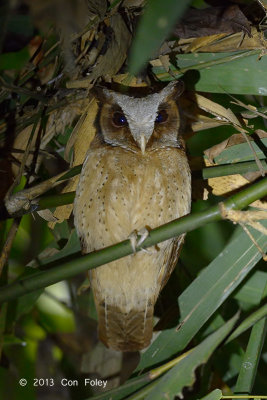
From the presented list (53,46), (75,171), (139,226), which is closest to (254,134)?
(139,226)

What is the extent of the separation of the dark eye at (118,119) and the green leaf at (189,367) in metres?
0.73

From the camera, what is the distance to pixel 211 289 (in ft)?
5.93

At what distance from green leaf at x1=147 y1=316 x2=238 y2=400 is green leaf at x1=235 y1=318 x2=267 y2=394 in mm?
208

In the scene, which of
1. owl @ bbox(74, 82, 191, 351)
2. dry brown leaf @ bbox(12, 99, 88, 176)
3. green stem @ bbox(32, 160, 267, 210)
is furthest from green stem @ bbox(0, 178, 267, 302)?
dry brown leaf @ bbox(12, 99, 88, 176)

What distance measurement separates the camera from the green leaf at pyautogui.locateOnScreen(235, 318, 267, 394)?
163 centimetres

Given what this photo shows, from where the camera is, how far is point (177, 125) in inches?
71.4

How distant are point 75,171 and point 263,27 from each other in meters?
0.81

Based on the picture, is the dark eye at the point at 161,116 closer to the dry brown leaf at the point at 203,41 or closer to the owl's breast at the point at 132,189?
the owl's breast at the point at 132,189

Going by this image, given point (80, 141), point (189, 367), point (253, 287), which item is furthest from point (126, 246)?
point (253, 287)

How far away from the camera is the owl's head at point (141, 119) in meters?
1.68

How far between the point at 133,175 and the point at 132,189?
5 centimetres

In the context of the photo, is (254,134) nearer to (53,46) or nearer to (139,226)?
(139,226)

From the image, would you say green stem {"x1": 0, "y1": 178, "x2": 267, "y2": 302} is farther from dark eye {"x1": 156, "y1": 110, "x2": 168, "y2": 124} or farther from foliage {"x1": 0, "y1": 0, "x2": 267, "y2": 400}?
dark eye {"x1": 156, "y1": 110, "x2": 168, "y2": 124}

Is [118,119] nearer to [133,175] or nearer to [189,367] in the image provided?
[133,175]
